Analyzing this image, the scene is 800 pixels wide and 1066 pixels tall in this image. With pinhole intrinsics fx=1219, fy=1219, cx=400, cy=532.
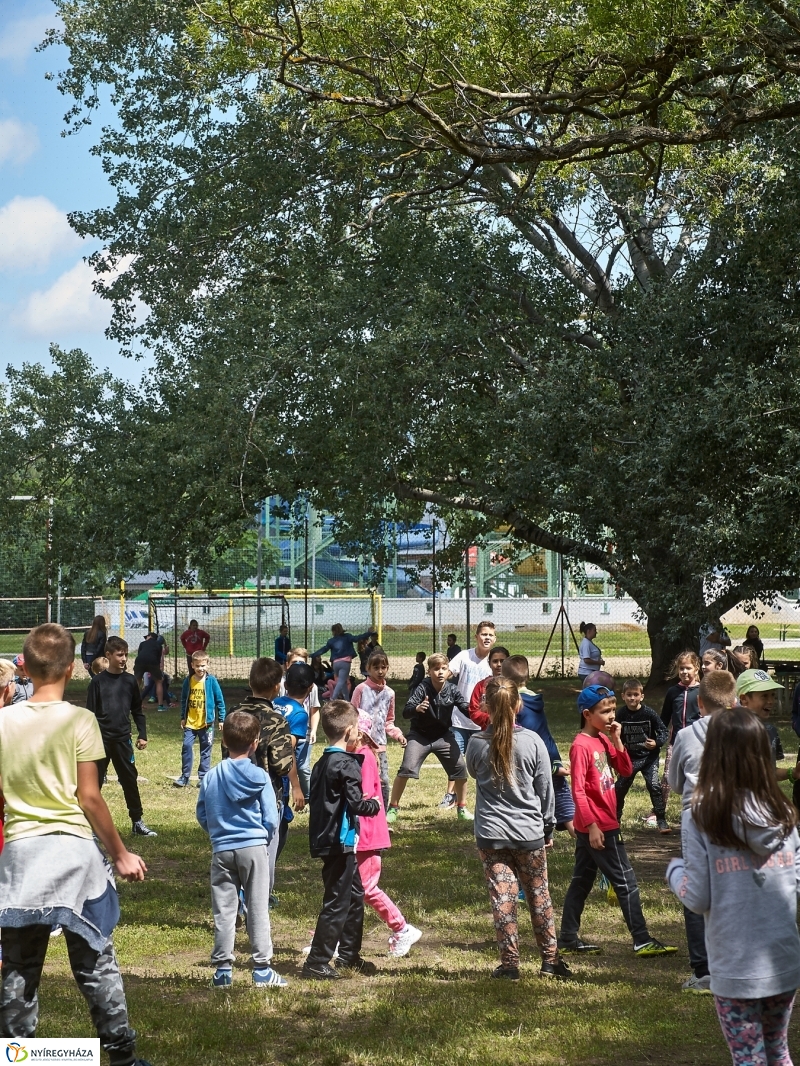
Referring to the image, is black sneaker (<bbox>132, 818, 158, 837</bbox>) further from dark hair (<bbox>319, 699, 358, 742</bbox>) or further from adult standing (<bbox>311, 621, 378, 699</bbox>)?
adult standing (<bbox>311, 621, 378, 699</bbox>)

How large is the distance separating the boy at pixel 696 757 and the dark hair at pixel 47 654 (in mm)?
2710

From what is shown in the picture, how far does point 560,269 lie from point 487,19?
1307 centimetres

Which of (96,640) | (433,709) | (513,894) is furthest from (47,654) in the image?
(96,640)

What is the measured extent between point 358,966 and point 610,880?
1.47 meters

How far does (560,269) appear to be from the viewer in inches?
898

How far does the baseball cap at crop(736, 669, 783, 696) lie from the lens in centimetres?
623

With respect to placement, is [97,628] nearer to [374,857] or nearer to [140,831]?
[140,831]

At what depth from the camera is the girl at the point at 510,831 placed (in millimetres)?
6332

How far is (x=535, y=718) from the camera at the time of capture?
27.6 ft

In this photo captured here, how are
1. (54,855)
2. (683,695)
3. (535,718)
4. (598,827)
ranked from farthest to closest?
(683,695)
(535,718)
(598,827)
(54,855)

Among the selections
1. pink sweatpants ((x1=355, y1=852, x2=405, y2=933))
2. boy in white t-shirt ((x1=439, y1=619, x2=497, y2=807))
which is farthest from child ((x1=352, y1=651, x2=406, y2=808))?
pink sweatpants ((x1=355, y1=852, x2=405, y2=933))

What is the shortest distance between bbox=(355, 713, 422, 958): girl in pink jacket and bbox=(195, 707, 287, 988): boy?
1.87 ft

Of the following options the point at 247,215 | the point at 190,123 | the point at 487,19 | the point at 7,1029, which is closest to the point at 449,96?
the point at 487,19

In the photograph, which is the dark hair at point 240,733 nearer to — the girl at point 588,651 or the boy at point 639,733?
the boy at point 639,733
